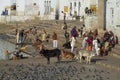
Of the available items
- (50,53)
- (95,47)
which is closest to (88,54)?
(50,53)

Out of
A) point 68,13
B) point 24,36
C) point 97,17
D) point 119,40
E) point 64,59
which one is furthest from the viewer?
point 68,13

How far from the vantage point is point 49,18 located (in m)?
63.7

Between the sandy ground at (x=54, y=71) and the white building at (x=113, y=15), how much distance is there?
22.9 feet

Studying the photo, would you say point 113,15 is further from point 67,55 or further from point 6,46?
point 6,46

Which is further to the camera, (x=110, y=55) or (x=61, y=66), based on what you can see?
(x=110, y=55)

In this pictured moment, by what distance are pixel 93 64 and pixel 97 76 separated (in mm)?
4276

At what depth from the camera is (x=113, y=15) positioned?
127 ft

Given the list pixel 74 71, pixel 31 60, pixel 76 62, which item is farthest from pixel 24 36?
pixel 74 71

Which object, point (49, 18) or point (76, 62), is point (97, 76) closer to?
point (76, 62)

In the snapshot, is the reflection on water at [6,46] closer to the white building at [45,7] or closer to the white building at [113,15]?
the white building at [113,15]

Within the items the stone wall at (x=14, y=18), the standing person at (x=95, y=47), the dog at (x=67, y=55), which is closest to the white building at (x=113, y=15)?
the standing person at (x=95, y=47)

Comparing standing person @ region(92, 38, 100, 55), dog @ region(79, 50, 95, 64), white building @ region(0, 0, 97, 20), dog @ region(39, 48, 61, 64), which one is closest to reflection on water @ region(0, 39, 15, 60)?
white building @ region(0, 0, 97, 20)

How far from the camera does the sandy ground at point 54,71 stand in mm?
25734

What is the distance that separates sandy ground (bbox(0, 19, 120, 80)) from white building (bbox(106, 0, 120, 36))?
22.9 ft
